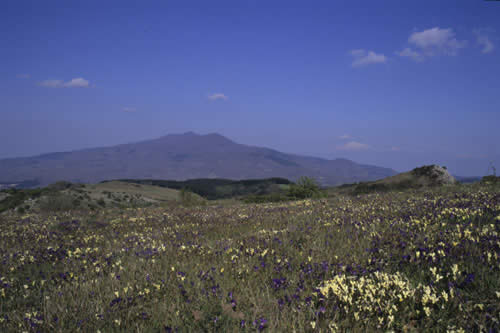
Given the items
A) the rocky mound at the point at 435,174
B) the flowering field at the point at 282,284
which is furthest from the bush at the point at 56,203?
the rocky mound at the point at 435,174

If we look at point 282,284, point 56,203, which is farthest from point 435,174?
point 56,203

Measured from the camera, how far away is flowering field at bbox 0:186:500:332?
9.39 ft

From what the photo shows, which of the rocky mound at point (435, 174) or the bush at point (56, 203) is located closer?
the bush at point (56, 203)

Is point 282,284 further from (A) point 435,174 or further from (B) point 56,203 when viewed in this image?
(A) point 435,174

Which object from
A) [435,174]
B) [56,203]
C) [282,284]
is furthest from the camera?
[435,174]

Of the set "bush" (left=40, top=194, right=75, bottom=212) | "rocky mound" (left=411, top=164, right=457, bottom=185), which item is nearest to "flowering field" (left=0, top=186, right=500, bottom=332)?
"bush" (left=40, top=194, right=75, bottom=212)

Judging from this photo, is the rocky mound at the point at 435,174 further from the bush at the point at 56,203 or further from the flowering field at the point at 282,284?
the bush at the point at 56,203

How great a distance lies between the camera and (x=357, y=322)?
282cm

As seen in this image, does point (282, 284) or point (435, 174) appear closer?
point (282, 284)

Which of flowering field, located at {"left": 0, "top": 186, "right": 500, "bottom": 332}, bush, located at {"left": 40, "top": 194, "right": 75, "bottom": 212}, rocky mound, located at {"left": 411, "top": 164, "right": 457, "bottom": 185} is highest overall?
rocky mound, located at {"left": 411, "top": 164, "right": 457, "bottom": 185}

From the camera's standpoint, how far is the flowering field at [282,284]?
286cm

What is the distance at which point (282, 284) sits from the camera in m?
3.62

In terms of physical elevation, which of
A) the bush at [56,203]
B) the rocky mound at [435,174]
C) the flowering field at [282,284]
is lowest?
the bush at [56,203]

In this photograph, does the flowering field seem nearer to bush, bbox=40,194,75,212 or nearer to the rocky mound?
bush, bbox=40,194,75,212
